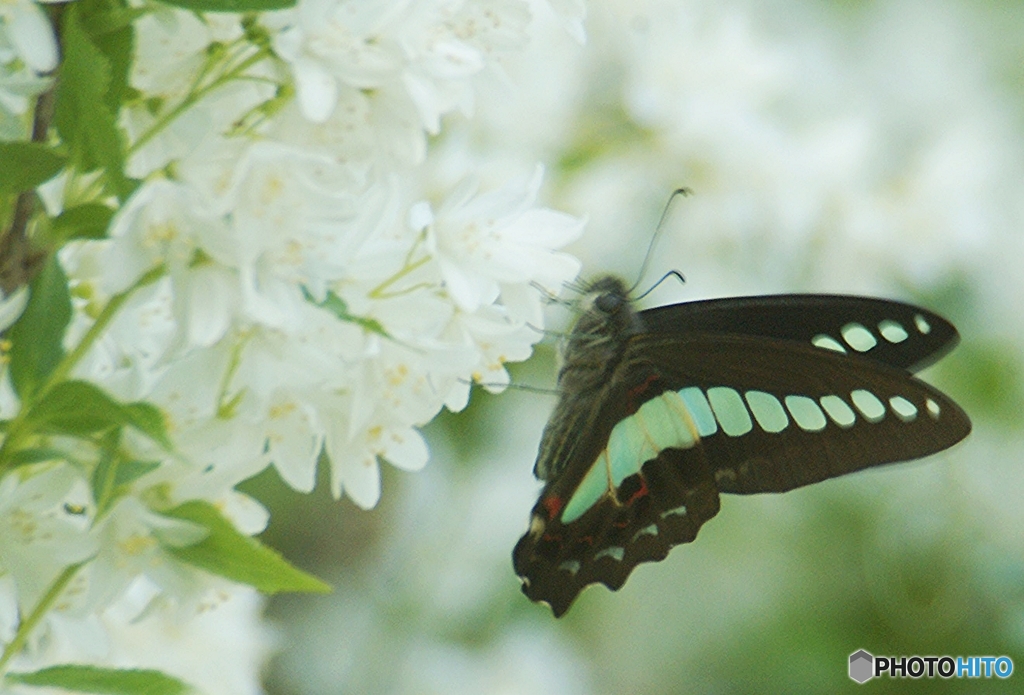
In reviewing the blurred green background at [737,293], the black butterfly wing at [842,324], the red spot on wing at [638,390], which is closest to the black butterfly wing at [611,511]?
the red spot on wing at [638,390]

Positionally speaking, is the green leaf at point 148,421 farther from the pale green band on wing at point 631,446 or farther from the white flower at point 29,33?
the pale green band on wing at point 631,446

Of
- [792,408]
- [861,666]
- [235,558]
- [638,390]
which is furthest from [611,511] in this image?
[861,666]

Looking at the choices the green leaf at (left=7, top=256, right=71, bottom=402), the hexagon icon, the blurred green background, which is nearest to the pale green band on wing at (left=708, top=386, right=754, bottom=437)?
the blurred green background

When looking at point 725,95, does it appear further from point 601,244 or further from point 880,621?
point 880,621

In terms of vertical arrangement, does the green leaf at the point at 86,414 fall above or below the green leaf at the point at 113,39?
below

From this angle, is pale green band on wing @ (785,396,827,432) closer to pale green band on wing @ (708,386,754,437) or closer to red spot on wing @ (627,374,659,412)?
pale green band on wing @ (708,386,754,437)

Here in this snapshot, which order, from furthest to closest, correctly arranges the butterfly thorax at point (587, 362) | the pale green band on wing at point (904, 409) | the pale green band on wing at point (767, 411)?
the butterfly thorax at point (587, 362) → the pale green band on wing at point (767, 411) → the pale green band on wing at point (904, 409)

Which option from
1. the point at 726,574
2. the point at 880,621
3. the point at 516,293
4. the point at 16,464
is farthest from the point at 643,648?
the point at 16,464

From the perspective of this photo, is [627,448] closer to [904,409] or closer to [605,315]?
[605,315]

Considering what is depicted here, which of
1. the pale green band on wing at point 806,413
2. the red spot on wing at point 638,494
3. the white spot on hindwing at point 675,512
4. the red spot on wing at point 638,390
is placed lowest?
the red spot on wing at point 638,494
